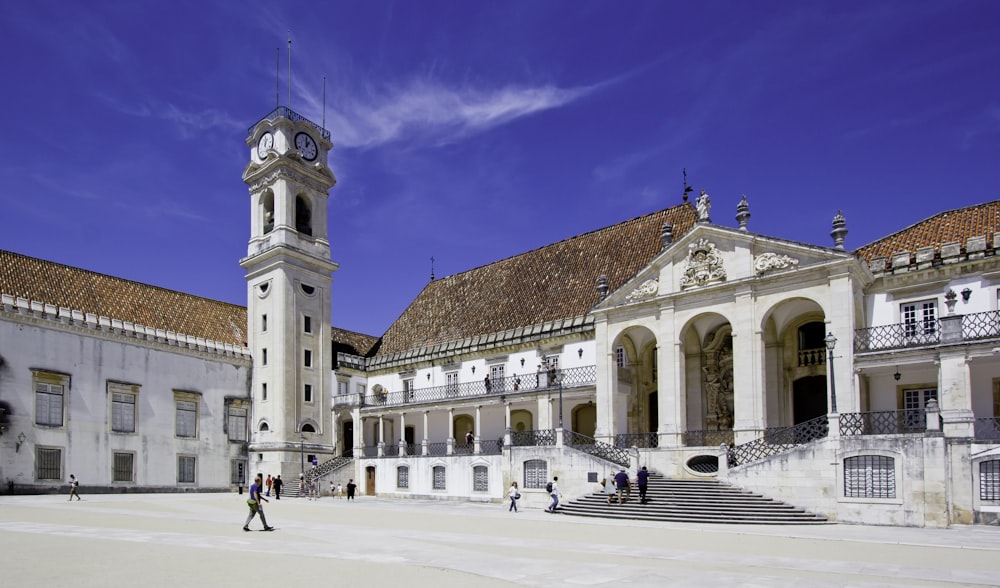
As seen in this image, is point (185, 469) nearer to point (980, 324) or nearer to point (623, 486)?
point (623, 486)

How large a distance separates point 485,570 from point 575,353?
22.6 m

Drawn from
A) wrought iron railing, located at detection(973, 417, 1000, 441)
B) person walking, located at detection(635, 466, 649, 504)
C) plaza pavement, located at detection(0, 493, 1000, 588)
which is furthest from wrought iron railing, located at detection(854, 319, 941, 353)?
person walking, located at detection(635, 466, 649, 504)

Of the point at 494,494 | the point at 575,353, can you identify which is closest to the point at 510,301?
the point at 575,353

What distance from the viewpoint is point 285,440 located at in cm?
3925

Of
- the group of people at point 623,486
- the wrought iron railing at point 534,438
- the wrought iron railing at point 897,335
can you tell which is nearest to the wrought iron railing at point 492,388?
the wrought iron railing at point 534,438

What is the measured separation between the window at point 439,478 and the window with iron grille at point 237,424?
12795 mm

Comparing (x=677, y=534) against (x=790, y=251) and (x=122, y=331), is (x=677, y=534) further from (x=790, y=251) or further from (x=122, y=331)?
(x=122, y=331)

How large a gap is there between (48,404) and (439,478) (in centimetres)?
1682

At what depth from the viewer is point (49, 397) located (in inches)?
1305

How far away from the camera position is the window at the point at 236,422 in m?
40.6

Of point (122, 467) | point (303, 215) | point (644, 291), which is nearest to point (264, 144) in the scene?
point (303, 215)

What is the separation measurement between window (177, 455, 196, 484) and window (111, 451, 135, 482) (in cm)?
233

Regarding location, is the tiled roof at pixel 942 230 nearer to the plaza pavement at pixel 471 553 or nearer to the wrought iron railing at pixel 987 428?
the wrought iron railing at pixel 987 428

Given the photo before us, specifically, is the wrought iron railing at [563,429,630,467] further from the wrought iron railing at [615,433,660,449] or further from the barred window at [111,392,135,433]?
the barred window at [111,392,135,433]
